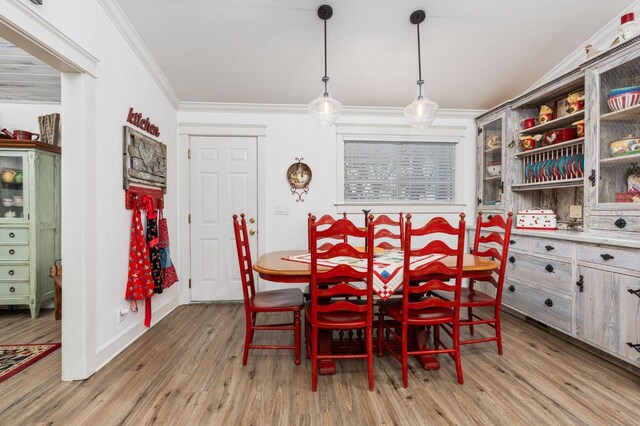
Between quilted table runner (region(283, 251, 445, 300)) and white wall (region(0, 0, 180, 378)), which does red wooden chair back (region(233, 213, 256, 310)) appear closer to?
quilted table runner (region(283, 251, 445, 300))

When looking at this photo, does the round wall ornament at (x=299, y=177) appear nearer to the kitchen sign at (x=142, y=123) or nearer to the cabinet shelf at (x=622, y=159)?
the kitchen sign at (x=142, y=123)

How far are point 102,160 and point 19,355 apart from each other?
165 centimetres

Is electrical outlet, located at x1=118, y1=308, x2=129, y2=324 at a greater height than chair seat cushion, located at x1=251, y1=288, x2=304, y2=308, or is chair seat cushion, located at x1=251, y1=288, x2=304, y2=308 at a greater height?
chair seat cushion, located at x1=251, y1=288, x2=304, y2=308

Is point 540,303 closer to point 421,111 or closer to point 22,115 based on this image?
point 421,111

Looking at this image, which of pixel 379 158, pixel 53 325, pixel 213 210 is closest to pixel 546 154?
pixel 379 158

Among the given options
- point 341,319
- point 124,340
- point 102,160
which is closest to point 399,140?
point 341,319

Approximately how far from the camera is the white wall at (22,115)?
349 cm

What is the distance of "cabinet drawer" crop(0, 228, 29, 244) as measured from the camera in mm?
3092

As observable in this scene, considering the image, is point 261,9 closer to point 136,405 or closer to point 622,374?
point 136,405

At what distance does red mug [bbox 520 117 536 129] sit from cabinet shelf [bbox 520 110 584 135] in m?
0.05

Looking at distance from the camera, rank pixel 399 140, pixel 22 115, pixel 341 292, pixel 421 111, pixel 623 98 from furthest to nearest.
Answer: pixel 399 140, pixel 22 115, pixel 421 111, pixel 623 98, pixel 341 292

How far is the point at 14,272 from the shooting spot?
10.2 ft

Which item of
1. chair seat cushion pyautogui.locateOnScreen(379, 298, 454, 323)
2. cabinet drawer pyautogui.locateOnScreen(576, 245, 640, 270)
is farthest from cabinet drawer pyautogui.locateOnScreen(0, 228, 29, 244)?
cabinet drawer pyautogui.locateOnScreen(576, 245, 640, 270)

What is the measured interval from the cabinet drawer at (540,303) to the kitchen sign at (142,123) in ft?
12.7
